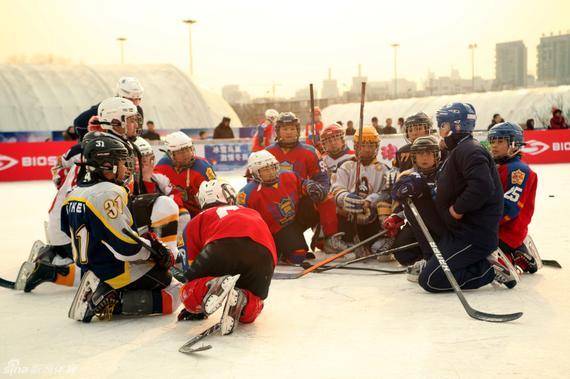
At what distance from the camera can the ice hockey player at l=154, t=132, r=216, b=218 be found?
714cm

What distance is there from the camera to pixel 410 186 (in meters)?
5.71

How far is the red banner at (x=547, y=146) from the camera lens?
786 inches

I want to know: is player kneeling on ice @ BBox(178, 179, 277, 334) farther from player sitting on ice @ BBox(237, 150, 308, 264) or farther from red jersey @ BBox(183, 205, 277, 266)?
player sitting on ice @ BBox(237, 150, 308, 264)

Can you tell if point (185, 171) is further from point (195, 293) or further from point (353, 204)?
point (195, 293)

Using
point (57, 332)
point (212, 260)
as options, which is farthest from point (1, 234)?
point (212, 260)

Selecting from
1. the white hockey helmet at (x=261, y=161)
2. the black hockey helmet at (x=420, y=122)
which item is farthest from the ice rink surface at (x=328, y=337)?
the black hockey helmet at (x=420, y=122)

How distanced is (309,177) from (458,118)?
7.70 feet

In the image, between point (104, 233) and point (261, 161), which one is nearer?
point (104, 233)

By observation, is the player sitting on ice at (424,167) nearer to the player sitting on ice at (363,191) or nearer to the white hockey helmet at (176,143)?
the player sitting on ice at (363,191)

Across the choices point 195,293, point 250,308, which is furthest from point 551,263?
point 195,293

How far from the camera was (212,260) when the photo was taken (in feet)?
14.5

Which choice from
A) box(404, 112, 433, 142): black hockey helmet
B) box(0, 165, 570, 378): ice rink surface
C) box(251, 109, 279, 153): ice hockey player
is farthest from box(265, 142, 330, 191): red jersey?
box(251, 109, 279, 153): ice hockey player

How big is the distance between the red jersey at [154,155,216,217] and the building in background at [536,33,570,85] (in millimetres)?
61190

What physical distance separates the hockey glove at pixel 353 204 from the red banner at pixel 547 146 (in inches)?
556
